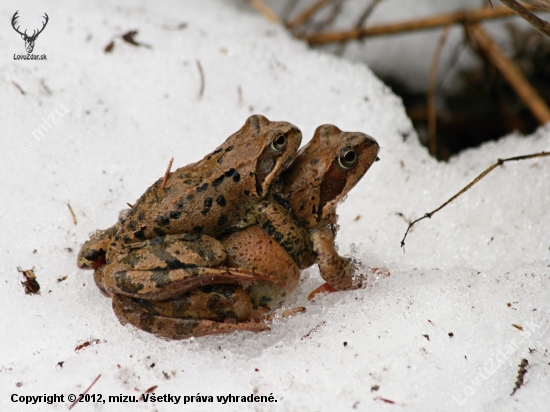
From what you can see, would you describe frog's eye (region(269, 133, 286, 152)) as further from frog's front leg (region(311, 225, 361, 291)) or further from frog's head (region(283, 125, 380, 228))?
frog's front leg (region(311, 225, 361, 291))

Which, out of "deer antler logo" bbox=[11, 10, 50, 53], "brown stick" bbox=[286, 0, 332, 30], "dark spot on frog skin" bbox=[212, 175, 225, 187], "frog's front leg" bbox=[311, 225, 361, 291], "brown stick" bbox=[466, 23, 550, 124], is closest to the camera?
"dark spot on frog skin" bbox=[212, 175, 225, 187]

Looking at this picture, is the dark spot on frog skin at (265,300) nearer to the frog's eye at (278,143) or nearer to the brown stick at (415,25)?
the frog's eye at (278,143)

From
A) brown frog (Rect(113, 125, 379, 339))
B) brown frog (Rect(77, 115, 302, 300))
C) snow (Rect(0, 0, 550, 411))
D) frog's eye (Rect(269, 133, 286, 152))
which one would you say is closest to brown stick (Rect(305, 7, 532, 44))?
snow (Rect(0, 0, 550, 411))

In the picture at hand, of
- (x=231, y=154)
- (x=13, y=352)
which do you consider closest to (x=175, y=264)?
(x=231, y=154)

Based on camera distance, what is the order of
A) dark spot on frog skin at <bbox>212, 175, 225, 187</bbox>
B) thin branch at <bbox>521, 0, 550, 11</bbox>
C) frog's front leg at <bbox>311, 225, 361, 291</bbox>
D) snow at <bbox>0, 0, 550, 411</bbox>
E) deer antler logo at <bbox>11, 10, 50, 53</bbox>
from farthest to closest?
1. deer antler logo at <bbox>11, 10, 50, 53</bbox>
2. frog's front leg at <bbox>311, 225, 361, 291</bbox>
3. dark spot on frog skin at <bbox>212, 175, 225, 187</bbox>
4. thin branch at <bbox>521, 0, 550, 11</bbox>
5. snow at <bbox>0, 0, 550, 411</bbox>

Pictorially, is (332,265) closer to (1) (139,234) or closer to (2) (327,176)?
(2) (327,176)

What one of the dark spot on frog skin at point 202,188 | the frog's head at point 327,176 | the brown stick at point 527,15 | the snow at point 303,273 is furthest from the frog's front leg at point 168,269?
the brown stick at point 527,15

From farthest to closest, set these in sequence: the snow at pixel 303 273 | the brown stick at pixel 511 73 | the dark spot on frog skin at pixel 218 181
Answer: the brown stick at pixel 511 73 < the dark spot on frog skin at pixel 218 181 < the snow at pixel 303 273
